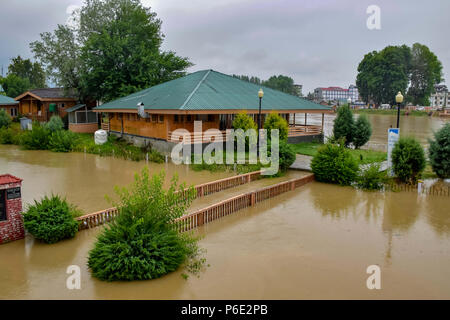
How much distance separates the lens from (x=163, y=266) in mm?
7887

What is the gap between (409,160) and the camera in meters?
16.3

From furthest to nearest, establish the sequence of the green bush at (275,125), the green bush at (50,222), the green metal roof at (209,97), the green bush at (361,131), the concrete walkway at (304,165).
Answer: the green bush at (361,131), the green metal roof at (209,97), the green bush at (275,125), the concrete walkway at (304,165), the green bush at (50,222)

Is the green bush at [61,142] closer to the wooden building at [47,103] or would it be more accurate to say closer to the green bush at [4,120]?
the green bush at [4,120]

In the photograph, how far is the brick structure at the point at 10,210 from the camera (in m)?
9.38

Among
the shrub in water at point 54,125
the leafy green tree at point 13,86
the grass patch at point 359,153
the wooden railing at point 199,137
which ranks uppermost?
the leafy green tree at point 13,86

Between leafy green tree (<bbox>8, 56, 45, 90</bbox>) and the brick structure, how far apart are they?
82532mm

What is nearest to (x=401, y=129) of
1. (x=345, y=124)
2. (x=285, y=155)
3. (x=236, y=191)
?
(x=345, y=124)

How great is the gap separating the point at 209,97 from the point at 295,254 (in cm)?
1753

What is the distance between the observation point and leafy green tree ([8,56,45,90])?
82.1 metres

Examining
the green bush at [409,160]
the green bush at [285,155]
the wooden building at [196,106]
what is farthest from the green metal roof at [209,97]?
the green bush at [409,160]

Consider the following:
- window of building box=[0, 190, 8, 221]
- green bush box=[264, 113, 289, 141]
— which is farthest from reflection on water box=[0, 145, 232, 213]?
green bush box=[264, 113, 289, 141]

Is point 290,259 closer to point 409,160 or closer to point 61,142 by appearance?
point 409,160

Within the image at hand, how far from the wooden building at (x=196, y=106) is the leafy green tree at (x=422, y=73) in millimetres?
70046

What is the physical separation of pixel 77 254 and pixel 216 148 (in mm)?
15352
